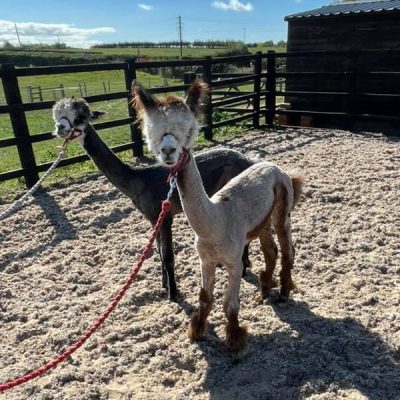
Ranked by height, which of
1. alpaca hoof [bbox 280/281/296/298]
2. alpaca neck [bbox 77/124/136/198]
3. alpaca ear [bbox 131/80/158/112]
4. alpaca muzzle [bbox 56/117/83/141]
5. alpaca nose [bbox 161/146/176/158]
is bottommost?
alpaca hoof [bbox 280/281/296/298]

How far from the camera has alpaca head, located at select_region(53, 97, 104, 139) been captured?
13.0ft

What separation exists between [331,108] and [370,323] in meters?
9.86

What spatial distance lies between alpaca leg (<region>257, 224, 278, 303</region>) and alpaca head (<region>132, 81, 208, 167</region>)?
1.54 m

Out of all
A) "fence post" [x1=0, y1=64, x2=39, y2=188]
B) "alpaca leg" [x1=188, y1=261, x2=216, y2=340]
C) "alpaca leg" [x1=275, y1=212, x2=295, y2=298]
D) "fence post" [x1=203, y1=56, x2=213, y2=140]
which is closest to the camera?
"alpaca leg" [x1=188, y1=261, x2=216, y2=340]

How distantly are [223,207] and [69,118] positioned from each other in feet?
6.58

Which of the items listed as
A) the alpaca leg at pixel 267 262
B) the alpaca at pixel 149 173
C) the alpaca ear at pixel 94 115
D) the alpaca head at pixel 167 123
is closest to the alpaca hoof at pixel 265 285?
the alpaca leg at pixel 267 262

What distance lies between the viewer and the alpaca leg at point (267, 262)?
3551mm

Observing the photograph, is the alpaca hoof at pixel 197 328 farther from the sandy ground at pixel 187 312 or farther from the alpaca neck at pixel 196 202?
the alpaca neck at pixel 196 202

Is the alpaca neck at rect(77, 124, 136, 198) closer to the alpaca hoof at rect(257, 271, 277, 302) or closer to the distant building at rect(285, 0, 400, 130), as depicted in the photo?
the alpaca hoof at rect(257, 271, 277, 302)

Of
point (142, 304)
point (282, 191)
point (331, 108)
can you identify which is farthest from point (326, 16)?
point (142, 304)

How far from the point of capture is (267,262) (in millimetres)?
3584

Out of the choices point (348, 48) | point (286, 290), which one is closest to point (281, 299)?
point (286, 290)

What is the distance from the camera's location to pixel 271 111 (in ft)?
35.6

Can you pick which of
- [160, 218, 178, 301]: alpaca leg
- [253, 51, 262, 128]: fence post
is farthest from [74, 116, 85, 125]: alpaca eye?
[253, 51, 262, 128]: fence post
